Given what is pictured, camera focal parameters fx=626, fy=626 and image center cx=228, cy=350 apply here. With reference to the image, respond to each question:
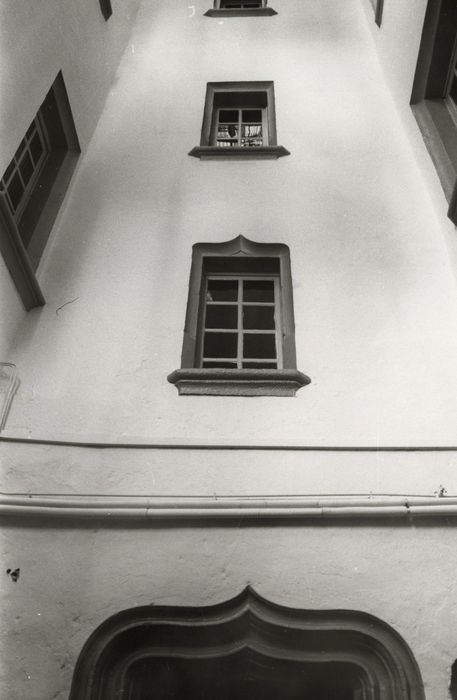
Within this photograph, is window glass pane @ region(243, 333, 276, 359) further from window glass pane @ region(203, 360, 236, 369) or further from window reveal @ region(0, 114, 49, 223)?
window reveal @ region(0, 114, 49, 223)

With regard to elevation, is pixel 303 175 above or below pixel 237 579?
above

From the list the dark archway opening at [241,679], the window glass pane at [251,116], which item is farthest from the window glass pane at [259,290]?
the window glass pane at [251,116]

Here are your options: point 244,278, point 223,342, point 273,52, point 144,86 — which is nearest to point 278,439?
point 223,342

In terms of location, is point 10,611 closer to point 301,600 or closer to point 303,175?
point 301,600

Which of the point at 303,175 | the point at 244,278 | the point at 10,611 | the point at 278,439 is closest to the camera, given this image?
the point at 10,611

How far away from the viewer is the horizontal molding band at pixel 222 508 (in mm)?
4293

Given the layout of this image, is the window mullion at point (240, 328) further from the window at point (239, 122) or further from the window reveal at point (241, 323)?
the window at point (239, 122)

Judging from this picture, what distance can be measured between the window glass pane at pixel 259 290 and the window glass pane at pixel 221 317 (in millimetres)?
281

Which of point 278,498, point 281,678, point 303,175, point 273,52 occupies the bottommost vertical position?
point 281,678

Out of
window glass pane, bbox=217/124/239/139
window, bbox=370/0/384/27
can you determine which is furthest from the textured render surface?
window, bbox=370/0/384/27

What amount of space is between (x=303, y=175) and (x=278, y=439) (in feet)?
12.1

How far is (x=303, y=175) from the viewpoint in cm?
722

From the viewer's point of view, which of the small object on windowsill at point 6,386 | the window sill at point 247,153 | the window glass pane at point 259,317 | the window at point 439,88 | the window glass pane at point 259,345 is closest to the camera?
the small object on windowsill at point 6,386

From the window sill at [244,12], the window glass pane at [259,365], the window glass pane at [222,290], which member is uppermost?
the window sill at [244,12]
